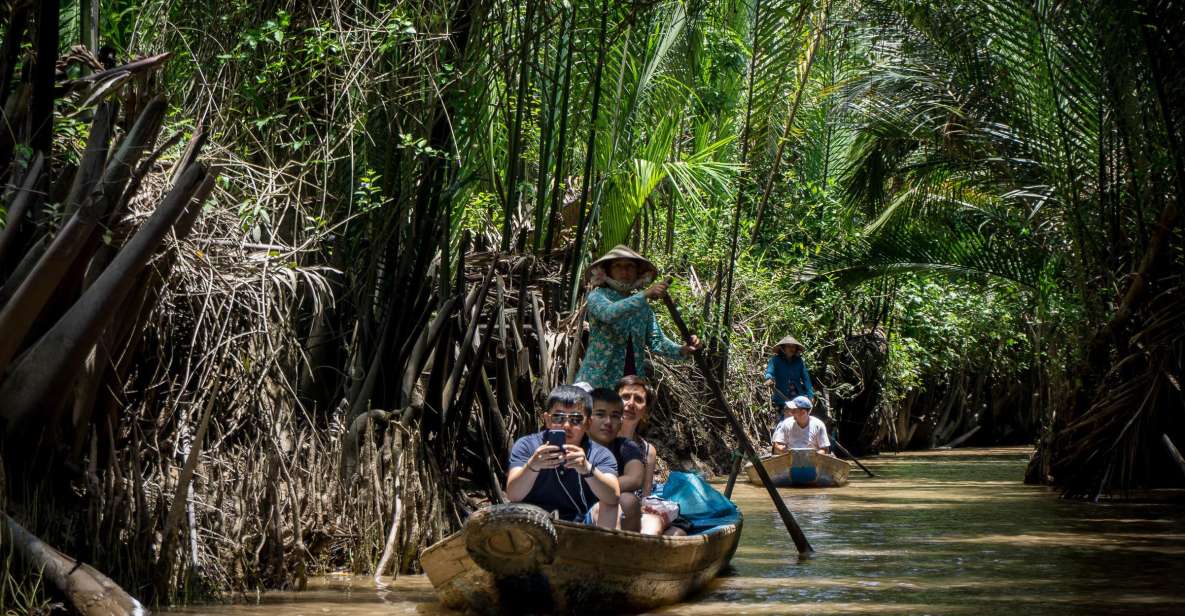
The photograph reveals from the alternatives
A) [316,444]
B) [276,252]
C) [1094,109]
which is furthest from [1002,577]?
[1094,109]

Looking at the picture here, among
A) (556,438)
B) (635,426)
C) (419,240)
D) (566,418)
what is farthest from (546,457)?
(419,240)

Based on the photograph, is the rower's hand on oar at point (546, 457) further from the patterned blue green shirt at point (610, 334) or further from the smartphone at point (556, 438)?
the patterned blue green shirt at point (610, 334)

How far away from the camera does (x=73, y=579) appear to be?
16.1ft

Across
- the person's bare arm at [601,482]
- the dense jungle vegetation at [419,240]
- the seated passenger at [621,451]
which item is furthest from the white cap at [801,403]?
the person's bare arm at [601,482]

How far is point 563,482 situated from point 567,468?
0.78 feet

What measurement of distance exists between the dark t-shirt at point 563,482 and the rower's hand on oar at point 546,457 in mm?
161

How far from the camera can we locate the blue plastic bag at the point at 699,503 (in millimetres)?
7977

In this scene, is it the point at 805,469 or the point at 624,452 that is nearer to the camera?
the point at 624,452

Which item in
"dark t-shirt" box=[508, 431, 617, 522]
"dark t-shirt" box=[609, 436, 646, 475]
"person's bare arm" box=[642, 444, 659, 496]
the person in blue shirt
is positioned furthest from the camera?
the person in blue shirt

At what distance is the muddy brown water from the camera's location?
666 cm

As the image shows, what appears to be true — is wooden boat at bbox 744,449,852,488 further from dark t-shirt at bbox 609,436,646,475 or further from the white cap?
dark t-shirt at bbox 609,436,646,475

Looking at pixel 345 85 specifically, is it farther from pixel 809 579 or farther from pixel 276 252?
pixel 809 579

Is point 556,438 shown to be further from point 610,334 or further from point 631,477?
point 610,334

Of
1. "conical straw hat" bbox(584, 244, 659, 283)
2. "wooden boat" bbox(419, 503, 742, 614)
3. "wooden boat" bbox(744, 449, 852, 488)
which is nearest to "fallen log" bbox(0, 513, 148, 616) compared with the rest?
"wooden boat" bbox(419, 503, 742, 614)
